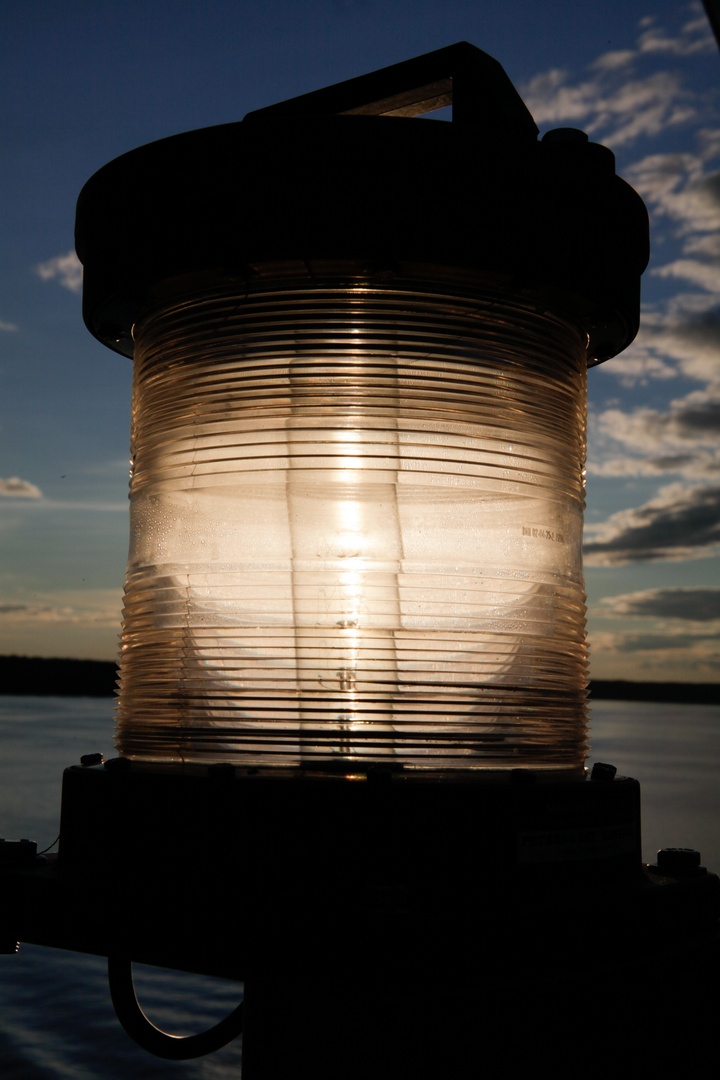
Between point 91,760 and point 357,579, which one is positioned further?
point 91,760

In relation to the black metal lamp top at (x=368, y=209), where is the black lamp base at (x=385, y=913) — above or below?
below

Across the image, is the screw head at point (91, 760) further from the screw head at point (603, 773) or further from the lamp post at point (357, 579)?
the screw head at point (603, 773)

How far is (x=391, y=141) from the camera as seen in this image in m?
0.94

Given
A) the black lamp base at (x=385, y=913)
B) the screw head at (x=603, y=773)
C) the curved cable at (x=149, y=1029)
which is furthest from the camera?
the curved cable at (x=149, y=1029)

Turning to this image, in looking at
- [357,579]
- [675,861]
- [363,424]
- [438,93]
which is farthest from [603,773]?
[438,93]

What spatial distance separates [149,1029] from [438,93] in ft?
4.12

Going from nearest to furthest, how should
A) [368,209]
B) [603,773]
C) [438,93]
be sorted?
1. [368,209]
2. [603,773]
3. [438,93]

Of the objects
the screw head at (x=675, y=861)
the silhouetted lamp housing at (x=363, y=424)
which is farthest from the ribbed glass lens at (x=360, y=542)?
the screw head at (x=675, y=861)

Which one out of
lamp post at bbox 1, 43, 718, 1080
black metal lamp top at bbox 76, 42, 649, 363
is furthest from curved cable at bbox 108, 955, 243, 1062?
black metal lamp top at bbox 76, 42, 649, 363

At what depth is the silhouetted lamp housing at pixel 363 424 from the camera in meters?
0.95

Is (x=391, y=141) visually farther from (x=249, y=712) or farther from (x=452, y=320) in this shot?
(x=249, y=712)

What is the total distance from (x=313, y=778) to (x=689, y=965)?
44 cm

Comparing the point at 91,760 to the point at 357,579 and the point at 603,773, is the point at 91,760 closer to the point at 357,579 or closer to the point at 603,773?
the point at 357,579

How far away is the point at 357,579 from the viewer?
99 cm
